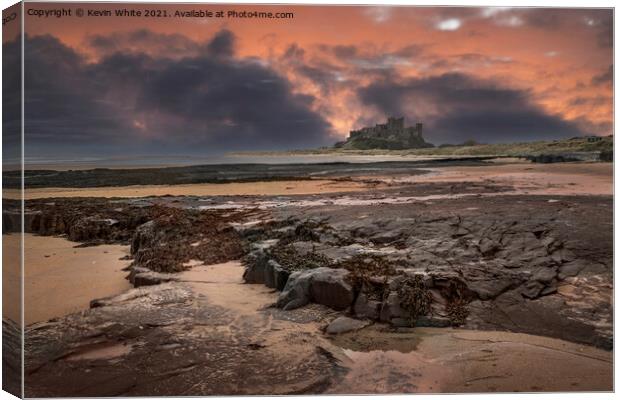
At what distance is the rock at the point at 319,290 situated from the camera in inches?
202

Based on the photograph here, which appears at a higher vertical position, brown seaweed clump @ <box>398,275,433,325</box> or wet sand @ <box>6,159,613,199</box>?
wet sand @ <box>6,159,613,199</box>

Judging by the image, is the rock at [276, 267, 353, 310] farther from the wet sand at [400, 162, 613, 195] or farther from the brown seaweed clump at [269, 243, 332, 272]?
the wet sand at [400, 162, 613, 195]

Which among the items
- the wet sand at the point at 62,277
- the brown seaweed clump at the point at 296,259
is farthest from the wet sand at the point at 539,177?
the wet sand at the point at 62,277

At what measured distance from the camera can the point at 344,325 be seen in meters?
4.98

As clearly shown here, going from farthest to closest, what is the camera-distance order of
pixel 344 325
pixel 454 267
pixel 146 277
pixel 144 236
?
pixel 144 236 → pixel 146 277 → pixel 454 267 → pixel 344 325

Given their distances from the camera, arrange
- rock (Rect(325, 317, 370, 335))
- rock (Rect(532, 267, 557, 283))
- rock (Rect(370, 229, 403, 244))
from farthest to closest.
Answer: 1. rock (Rect(370, 229, 403, 244))
2. rock (Rect(532, 267, 557, 283))
3. rock (Rect(325, 317, 370, 335))

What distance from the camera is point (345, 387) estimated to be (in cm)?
480

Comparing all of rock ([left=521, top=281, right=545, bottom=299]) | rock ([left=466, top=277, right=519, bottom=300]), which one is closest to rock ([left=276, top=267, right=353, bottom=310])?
rock ([left=466, top=277, right=519, bottom=300])

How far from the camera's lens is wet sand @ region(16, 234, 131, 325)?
5121 millimetres

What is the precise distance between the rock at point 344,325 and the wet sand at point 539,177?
151 cm

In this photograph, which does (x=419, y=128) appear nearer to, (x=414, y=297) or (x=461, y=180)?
(x=461, y=180)

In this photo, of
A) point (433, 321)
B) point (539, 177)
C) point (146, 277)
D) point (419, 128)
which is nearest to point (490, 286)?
point (433, 321)

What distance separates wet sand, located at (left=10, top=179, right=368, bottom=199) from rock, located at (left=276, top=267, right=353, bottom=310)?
3.06 ft

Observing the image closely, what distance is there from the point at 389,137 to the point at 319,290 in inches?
65.6
